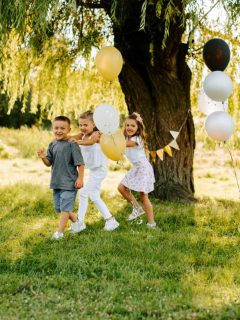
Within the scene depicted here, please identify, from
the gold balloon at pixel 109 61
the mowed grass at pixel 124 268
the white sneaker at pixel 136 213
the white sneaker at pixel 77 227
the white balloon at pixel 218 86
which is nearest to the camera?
the mowed grass at pixel 124 268

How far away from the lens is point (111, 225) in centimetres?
590

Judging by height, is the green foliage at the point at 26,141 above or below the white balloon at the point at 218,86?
below

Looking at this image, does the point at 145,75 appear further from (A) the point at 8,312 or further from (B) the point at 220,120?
(A) the point at 8,312

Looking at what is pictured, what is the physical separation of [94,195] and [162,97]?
201cm

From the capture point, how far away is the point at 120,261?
4602 mm

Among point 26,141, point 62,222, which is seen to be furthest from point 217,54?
point 26,141

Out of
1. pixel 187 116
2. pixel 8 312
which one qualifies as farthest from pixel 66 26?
pixel 8 312

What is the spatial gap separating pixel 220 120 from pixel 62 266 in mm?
2091

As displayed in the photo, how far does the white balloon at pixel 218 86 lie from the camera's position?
520 cm

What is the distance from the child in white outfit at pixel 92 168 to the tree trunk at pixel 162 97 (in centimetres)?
158

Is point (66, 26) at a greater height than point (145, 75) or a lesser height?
greater

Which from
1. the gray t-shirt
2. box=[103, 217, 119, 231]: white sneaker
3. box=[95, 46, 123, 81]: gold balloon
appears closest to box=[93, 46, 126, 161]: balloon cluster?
box=[95, 46, 123, 81]: gold balloon

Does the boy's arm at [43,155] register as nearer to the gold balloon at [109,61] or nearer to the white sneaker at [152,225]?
the gold balloon at [109,61]

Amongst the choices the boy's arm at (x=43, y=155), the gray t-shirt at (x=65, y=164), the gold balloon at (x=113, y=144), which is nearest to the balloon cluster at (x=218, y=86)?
the gold balloon at (x=113, y=144)
